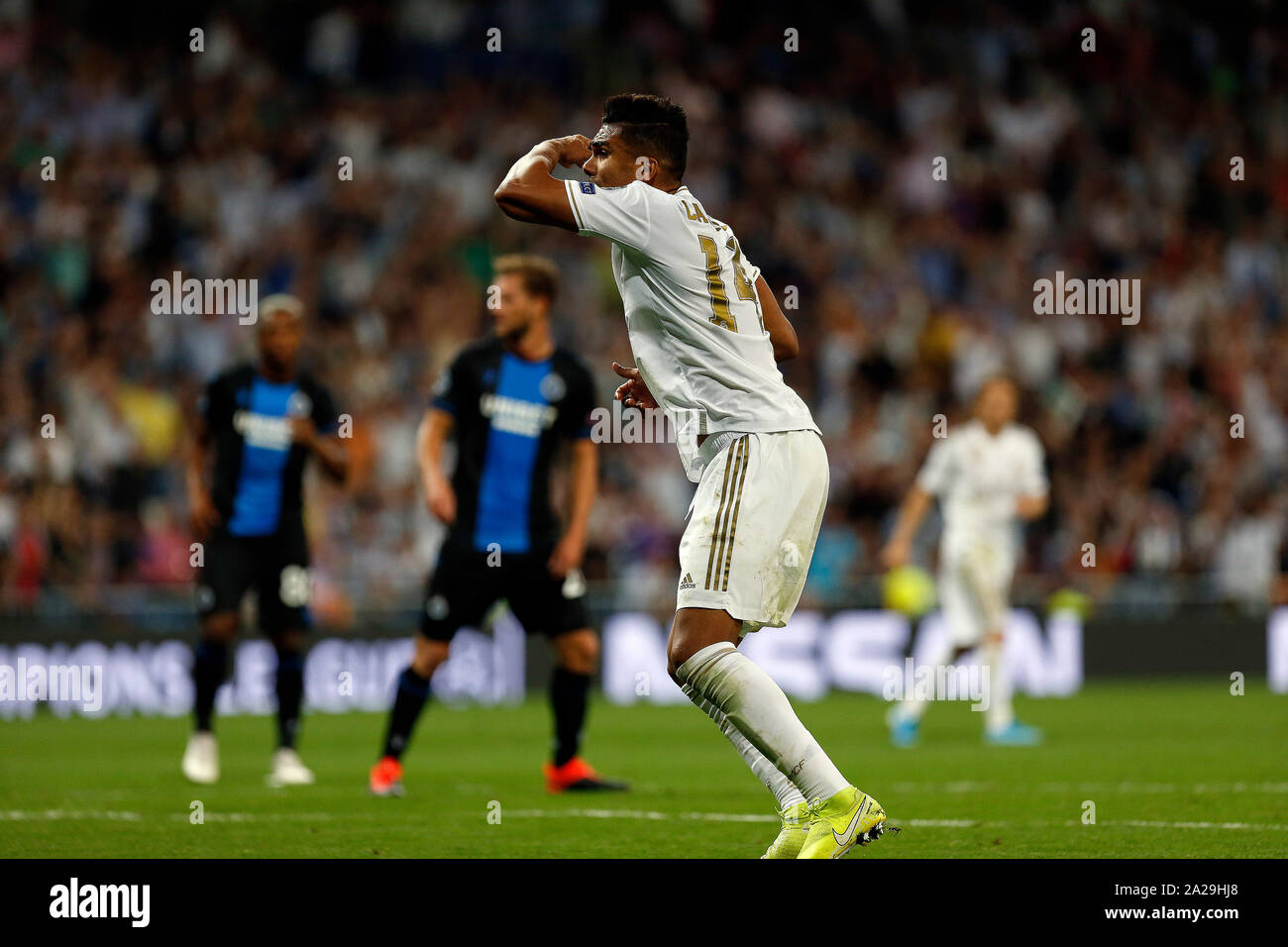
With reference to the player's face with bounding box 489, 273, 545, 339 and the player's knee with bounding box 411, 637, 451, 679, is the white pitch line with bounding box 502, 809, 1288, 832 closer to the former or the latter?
the player's knee with bounding box 411, 637, 451, 679

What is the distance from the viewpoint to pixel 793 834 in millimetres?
5918

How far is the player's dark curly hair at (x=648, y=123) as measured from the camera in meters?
6.14

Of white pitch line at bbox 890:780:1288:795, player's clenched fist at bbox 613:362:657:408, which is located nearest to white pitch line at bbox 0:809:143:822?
player's clenched fist at bbox 613:362:657:408

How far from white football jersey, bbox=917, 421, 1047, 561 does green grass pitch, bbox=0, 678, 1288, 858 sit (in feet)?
4.87

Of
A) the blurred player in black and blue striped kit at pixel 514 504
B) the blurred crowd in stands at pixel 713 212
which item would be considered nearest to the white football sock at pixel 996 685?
the blurred player in black and blue striped kit at pixel 514 504

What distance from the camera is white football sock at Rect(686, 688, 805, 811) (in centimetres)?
604

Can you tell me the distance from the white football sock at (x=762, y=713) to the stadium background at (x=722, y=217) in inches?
439

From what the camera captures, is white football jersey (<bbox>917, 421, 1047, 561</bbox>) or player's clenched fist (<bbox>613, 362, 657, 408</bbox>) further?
white football jersey (<bbox>917, 421, 1047, 561</bbox>)

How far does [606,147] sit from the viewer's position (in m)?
6.18
